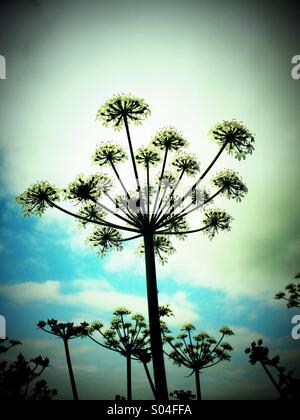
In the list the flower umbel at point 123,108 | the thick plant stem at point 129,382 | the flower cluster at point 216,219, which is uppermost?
the flower umbel at point 123,108

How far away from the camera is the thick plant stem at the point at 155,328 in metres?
5.73

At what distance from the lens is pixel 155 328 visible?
640 centimetres

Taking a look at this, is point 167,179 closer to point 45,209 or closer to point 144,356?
point 45,209

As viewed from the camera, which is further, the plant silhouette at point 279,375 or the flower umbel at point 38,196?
the flower umbel at point 38,196

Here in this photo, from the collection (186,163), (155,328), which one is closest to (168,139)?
(186,163)

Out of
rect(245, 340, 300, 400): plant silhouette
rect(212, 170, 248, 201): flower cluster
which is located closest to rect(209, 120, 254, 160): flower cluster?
rect(212, 170, 248, 201): flower cluster

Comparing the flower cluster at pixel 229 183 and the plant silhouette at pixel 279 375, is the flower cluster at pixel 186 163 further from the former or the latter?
the plant silhouette at pixel 279 375

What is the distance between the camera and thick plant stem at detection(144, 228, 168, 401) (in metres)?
5.73

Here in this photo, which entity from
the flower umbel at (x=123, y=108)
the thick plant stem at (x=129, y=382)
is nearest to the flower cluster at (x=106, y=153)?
the flower umbel at (x=123, y=108)

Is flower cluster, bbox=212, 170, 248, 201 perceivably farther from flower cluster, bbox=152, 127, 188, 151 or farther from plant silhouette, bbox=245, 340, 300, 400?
plant silhouette, bbox=245, 340, 300, 400

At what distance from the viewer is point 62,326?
5.21 metres

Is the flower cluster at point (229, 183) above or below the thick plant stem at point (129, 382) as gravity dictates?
above
